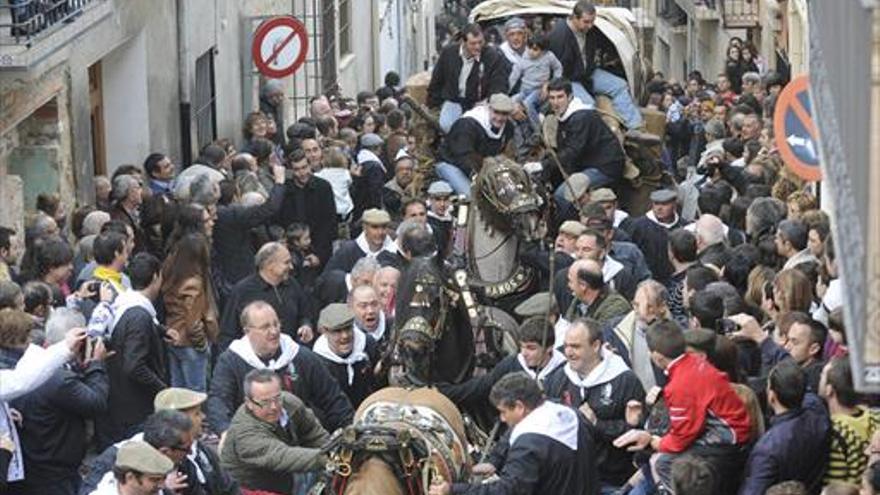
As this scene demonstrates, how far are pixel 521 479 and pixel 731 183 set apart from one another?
31.3 ft

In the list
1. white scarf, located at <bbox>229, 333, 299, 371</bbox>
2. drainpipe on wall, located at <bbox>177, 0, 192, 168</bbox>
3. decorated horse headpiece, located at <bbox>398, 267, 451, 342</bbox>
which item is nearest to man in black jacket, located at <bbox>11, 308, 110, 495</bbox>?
white scarf, located at <bbox>229, 333, 299, 371</bbox>

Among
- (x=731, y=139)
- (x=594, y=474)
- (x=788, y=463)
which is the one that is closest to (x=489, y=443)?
(x=594, y=474)

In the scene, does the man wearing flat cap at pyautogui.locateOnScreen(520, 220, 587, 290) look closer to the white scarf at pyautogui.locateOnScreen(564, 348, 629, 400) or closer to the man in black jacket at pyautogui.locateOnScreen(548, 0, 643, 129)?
the white scarf at pyautogui.locateOnScreen(564, 348, 629, 400)

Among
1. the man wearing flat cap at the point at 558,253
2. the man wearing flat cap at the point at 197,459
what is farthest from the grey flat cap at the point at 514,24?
the man wearing flat cap at the point at 197,459

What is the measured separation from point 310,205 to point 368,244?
1.79m

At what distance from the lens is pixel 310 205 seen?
20859mm

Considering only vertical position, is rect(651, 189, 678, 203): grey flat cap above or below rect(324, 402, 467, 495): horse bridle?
below

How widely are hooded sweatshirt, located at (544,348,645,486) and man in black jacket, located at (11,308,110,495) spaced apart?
2.50 m

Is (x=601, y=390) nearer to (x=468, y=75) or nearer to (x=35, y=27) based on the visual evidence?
(x=35, y=27)

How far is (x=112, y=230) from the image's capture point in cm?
1775

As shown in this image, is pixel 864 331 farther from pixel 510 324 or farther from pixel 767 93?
pixel 767 93

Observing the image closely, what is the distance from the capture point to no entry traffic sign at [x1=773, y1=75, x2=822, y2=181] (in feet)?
52.9

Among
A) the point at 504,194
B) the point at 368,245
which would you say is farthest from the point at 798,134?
the point at 368,245

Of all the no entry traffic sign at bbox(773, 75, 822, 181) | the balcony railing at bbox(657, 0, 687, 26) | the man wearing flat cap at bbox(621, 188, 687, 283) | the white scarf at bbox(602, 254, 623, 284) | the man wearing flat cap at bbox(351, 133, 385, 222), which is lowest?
the balcony railing at bbox(657, 0, 687, 26)
